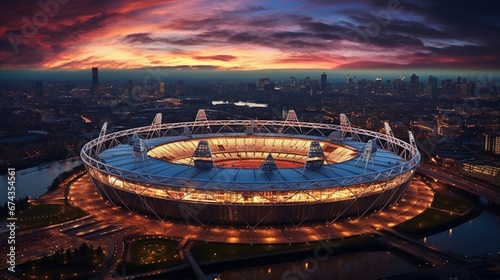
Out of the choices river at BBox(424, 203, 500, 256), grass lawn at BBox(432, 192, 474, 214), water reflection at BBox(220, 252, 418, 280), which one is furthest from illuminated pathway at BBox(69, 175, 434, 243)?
river at BBox(424, 203, 500, 256)

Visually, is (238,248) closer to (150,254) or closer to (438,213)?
(150,254)

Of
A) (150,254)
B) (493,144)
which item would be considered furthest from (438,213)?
(493,144)

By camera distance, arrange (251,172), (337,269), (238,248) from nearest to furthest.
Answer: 1. (337,269)
2. (238,248)
3. (251,172)

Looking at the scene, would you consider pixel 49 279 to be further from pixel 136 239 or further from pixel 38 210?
pixel 38 210

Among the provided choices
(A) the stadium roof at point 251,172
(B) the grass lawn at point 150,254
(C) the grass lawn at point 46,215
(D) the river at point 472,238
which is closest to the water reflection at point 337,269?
(B) the grass lawn at point 150,254

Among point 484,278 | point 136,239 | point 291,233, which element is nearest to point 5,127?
point 136,239
